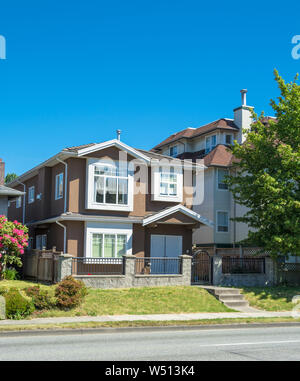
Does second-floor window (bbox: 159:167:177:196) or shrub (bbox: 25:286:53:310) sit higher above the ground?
second-floor window (bbox: 159:167:177:196)

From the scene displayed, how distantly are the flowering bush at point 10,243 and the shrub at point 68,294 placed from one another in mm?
6206

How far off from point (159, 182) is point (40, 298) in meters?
12.8

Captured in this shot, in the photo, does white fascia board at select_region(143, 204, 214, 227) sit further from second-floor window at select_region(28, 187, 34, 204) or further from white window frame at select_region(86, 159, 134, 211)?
second-floor window at select_region(28, 187, 34, 204)

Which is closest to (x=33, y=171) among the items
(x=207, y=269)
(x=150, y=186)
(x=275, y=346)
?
(x=150, y=186)

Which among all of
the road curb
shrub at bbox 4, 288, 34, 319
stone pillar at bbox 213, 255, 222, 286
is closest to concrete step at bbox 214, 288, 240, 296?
stone pillar at bbox 213, 255, 222, 286

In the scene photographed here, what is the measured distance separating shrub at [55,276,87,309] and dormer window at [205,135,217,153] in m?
24.1

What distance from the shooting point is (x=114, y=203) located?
88.8 feet

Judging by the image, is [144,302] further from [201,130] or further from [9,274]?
[201,130]

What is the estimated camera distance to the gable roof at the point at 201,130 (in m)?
→ 39.5

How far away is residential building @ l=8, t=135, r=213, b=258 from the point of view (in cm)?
2645

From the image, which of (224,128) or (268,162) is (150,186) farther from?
(224,128)

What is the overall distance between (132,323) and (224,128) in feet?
85.6

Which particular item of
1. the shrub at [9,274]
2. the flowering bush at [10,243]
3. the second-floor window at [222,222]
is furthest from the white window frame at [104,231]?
the second-floor window at [222,222]

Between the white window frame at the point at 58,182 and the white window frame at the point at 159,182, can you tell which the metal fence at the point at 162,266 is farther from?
the white window frame at the point at 58,182
